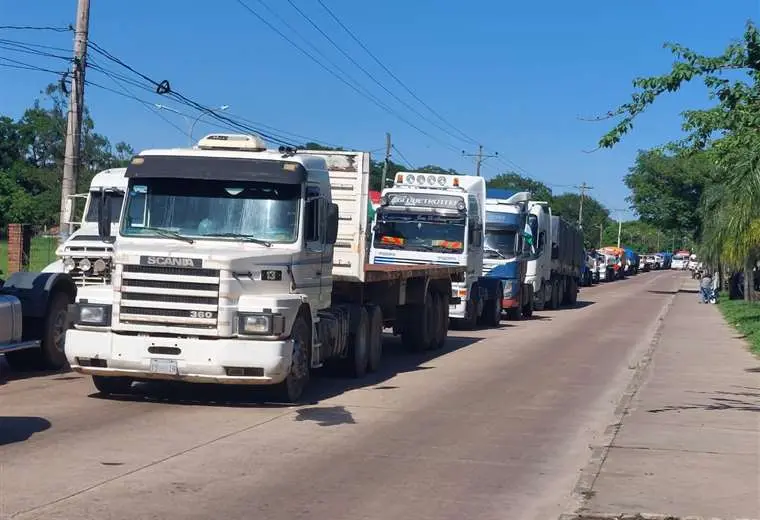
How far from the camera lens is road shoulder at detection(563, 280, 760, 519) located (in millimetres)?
8266

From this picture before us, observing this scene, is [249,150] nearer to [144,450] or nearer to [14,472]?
[144,450]

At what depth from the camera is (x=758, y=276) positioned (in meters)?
50.4

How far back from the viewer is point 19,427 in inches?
426

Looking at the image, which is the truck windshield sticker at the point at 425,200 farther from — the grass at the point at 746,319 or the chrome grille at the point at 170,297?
the chrome grille at the point at 170,297

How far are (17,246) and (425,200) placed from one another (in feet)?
36.8

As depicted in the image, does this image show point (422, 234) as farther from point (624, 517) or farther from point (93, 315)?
point (624, 517)

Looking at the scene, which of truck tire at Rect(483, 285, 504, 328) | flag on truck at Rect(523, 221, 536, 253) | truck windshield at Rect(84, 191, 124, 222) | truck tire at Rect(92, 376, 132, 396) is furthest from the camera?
flag on truck at Rect(523, 221, 536, 253)

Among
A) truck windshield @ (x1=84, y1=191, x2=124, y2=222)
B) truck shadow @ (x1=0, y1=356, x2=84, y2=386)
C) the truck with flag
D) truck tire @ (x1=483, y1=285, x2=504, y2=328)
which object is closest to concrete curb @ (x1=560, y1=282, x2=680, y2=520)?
truck shadow @ (x1=0, y1=356, x2=84, y2=386)

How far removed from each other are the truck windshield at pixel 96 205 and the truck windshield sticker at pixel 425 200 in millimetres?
7729

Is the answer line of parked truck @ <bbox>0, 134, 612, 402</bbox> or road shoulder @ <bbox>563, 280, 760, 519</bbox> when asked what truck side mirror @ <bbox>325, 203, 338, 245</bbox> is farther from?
road shoulder @ <bbox>563, 280, 760, 519</bbox>

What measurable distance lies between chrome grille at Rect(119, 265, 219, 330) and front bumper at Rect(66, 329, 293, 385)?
0.72ft

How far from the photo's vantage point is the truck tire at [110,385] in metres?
13.3

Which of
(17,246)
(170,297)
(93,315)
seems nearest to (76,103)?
(17,246)

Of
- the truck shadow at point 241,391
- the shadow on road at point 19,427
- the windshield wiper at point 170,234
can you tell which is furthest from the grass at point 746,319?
the shadow on road at point 19,427
